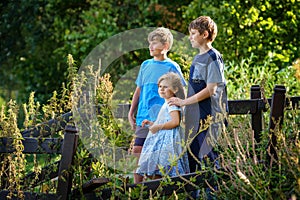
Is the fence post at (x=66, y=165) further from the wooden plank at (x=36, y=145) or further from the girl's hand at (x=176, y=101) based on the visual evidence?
the girl's hand at (x=176, y=101)

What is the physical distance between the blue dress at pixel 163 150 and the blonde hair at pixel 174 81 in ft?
0.40

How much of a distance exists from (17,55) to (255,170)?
908 cm

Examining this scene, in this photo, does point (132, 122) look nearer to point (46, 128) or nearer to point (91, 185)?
point (46, 128)

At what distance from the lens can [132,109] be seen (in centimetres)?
488

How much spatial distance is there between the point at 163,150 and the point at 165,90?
40cm

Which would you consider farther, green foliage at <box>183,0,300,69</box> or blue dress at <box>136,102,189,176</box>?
green foliage at <box>183,0,300,69</box>

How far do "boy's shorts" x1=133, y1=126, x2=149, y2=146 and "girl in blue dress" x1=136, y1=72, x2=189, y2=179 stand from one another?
0.51 feet

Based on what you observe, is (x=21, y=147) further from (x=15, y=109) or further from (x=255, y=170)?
(x=255, y=170)

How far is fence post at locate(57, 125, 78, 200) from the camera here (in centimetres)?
388

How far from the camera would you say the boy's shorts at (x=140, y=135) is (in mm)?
4648

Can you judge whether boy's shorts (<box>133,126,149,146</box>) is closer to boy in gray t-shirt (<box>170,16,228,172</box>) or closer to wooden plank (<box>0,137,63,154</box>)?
boy in gray t-shirt (<box>170,16,228,172</box>)

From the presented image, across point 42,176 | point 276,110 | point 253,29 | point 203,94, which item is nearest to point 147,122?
point 203,94

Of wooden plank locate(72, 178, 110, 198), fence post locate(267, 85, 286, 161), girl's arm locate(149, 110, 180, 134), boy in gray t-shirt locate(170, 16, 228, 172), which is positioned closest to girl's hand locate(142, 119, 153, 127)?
girl's arm locate(149, 110, 180, 134)

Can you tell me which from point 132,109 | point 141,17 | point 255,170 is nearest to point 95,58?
point 141,17
